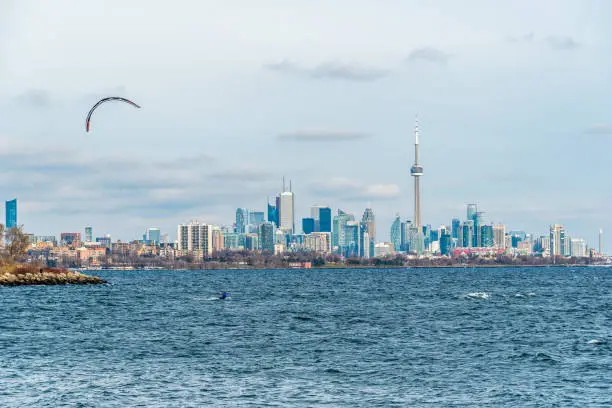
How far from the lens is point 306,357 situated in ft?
207

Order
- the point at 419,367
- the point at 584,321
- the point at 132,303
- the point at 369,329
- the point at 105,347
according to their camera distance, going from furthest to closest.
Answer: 1. the point at 132,303
2. the point at 584,321
3. the point at 369,329
4. the point at 105,347
5. the point at 419,367

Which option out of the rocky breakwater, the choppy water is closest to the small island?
the rocky breakwater

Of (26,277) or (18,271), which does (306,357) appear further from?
(18,271)

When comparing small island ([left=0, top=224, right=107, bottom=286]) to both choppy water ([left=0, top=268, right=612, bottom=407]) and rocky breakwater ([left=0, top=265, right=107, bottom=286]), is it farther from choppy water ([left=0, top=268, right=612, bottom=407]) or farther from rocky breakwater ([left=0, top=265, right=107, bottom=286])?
choppy water ([left=0, top=268, right=612, bottom=407])

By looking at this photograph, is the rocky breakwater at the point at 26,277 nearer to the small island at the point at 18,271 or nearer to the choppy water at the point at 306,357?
the small island at the point at 18,271

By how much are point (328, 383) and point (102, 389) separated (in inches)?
511

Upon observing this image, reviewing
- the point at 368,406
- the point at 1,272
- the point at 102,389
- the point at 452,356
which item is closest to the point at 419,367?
the point at 452,356

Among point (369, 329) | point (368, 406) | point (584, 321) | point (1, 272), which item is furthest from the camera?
point (1, 272)

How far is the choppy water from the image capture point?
156ft

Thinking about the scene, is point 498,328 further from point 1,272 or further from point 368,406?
point 1,272

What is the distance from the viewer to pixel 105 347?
69812mm

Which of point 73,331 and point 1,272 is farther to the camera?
point 1,272

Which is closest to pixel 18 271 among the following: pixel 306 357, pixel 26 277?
pixel 26 277

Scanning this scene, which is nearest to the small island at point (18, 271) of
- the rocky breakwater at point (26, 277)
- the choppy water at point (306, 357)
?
the rocky breakwater at point (26, 277)
